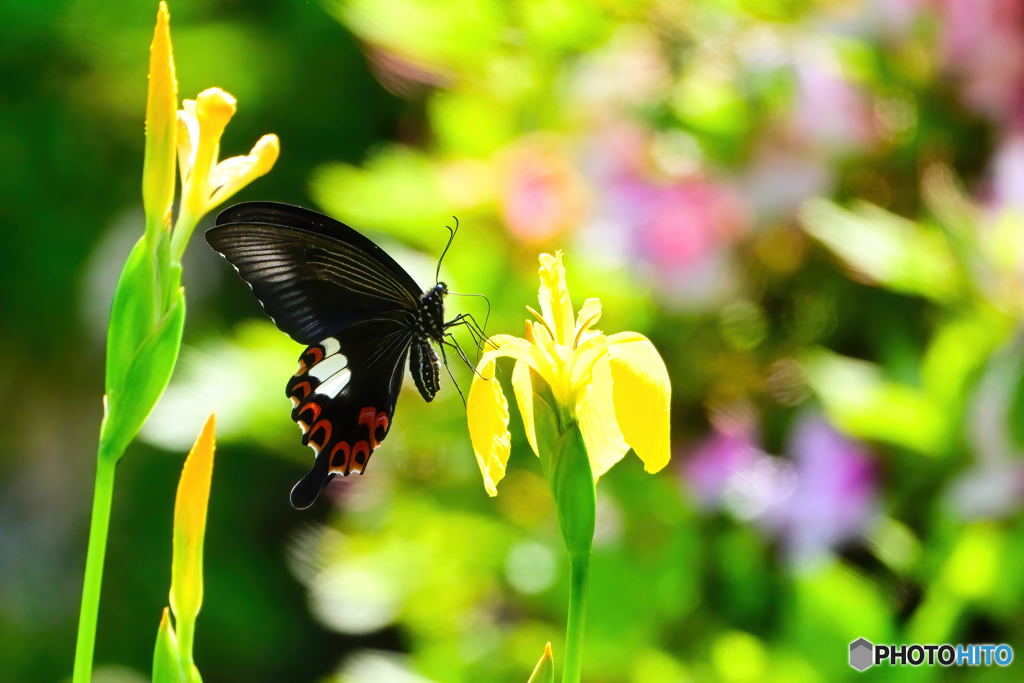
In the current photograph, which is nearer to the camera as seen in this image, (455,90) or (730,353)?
(730,353)

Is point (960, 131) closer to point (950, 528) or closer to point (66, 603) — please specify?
point (950, 528)

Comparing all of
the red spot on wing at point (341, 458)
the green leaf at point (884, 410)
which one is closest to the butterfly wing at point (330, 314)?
the red spot on wing at point (341, 458)

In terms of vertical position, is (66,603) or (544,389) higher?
(544,389)

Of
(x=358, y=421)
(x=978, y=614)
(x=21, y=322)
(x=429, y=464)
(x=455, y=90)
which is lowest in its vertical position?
(x=21, y=322)

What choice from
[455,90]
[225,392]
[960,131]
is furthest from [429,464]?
[960,131]

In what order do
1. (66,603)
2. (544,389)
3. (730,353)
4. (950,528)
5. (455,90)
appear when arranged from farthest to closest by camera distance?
(66,603) → (455,90) → (730,353) → (950,528) → (544,389)

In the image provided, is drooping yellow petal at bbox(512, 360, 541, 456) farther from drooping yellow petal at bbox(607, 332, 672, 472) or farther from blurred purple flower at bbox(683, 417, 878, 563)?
blurred purple flower at bbox(683, 417, 878, 563)

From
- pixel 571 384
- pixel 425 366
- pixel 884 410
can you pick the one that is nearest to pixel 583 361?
pixel 571 384

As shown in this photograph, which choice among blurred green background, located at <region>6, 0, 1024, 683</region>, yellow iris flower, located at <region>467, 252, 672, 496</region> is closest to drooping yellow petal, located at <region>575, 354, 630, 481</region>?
yellow iris flower, located at <region>467, 252, 672, 496</region>
